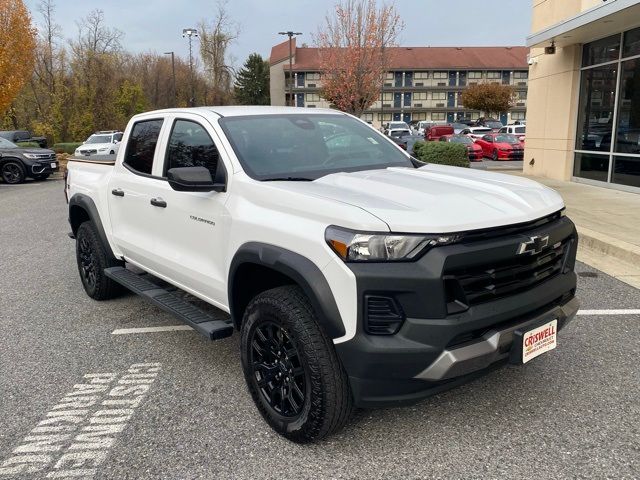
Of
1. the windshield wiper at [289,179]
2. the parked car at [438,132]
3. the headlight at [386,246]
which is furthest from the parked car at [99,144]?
the parked car at [438,132]

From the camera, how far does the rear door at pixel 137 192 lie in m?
4.22

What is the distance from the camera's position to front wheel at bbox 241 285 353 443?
2.65 meters

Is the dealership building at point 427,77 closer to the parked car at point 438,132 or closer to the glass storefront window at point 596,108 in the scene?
the parked car at point 438,132

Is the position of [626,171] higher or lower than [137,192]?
lower

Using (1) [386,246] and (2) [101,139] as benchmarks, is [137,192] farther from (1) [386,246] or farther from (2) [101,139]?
(2) [101,139]

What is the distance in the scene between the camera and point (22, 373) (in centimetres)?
393

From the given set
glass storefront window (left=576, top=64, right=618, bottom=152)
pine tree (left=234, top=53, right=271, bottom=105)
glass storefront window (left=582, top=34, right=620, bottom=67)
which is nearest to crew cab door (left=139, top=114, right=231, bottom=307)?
glass storefront window (left=576, top=64, right=618, bottom=152)

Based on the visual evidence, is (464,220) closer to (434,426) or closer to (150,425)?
(434,426)

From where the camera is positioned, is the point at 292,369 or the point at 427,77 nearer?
the point at 292,369

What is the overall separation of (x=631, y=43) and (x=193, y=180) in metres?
11.5

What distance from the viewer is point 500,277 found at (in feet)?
8.80

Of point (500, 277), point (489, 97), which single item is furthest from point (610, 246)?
point (489, 97)

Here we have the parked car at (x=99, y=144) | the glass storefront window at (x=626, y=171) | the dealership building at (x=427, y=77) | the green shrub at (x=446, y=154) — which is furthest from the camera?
the dealership building at (x=427, y=77)

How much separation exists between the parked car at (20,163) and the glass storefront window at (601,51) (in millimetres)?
16767
